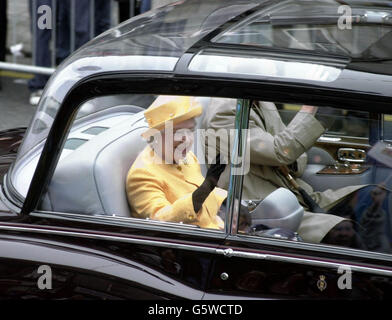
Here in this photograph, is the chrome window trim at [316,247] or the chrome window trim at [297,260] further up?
the chrome window trim at [316,247]

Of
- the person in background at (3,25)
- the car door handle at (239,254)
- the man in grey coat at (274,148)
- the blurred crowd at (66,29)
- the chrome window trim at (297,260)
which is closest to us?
the chrome window trim at (297,260)

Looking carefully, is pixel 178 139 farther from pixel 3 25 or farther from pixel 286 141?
pixel 3 25

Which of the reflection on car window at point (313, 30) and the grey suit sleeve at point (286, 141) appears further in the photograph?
the reflection on car window at point (313, 30)

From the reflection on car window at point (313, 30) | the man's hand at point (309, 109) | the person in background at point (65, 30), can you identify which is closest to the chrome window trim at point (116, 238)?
the man's hand at point (309, 109)

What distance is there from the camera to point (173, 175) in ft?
11.4

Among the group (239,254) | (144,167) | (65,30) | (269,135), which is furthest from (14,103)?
(239,254)

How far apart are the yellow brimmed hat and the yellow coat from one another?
0.15 meters

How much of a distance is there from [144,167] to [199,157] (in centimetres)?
30

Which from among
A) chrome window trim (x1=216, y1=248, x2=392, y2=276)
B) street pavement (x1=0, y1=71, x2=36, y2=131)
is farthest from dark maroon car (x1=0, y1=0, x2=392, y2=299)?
street pavement (x1=0, y1=71, x2=36, y2=131)

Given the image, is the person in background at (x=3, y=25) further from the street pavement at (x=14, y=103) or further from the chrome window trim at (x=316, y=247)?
the chrome window trim at (x=316, y=247)

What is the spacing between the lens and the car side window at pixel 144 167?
10.5 ft

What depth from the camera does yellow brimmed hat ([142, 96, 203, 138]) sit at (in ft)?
10.4

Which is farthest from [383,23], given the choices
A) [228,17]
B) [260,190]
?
[260,190]

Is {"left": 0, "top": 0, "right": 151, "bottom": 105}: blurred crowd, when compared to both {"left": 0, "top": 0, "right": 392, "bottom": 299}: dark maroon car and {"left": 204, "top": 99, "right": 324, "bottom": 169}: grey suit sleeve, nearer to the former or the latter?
{"left": 0, "top": 0, "right": 392, "bottom": 299}: dark maroon car
